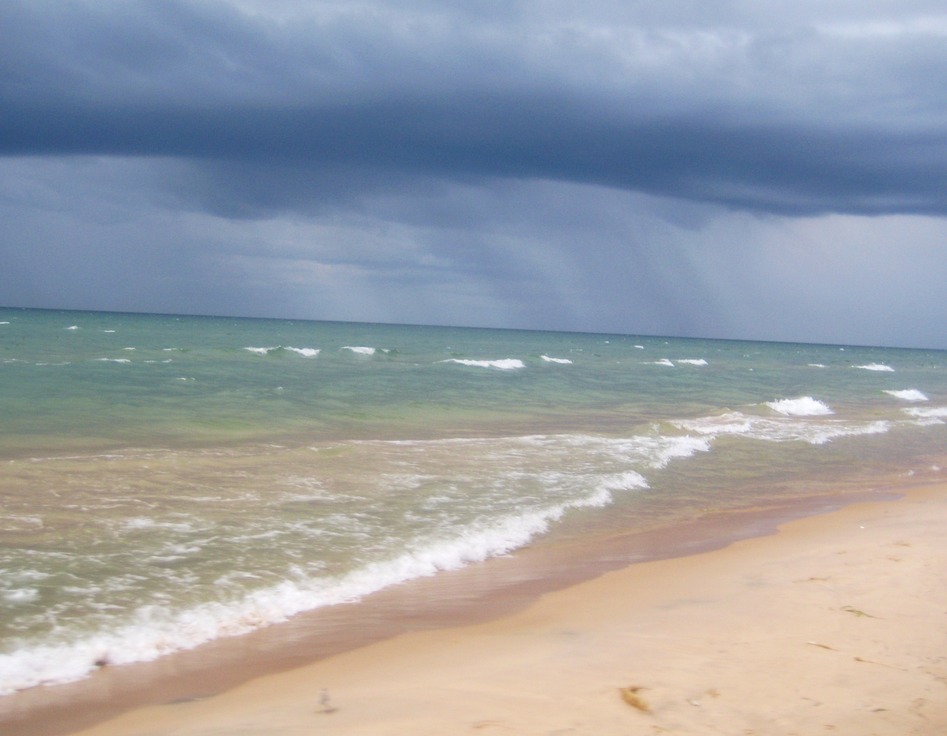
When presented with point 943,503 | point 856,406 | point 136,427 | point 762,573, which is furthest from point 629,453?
point 856,406

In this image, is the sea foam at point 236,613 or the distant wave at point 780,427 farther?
the distant wave at point 780,427

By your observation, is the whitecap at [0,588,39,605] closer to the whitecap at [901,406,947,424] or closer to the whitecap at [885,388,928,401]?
the whitecap at [901,406,947,424]

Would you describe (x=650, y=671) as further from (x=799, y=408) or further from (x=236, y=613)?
(x=799, y=408)

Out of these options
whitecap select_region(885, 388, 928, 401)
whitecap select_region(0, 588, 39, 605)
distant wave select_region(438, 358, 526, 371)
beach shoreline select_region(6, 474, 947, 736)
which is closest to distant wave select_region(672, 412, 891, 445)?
beach shoreline select_region(6, 474, 947, 736)

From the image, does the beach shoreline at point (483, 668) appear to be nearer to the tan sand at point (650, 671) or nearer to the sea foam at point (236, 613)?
the tan sand at point (650, 671)

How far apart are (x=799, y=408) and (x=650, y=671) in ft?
70.8

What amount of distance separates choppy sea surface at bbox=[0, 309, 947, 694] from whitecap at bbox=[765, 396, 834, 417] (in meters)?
0.13

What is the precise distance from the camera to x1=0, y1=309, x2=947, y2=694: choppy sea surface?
611 cm

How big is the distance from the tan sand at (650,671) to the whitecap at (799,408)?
17.5 m

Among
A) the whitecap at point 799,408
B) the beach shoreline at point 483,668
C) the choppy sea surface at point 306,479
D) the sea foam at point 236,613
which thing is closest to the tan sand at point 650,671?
the beach shoreline at point 483,668

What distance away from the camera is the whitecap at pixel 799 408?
24080 millimetres

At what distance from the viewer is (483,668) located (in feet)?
16.3

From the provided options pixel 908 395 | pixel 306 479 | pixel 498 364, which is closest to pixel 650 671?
pixel 306 479

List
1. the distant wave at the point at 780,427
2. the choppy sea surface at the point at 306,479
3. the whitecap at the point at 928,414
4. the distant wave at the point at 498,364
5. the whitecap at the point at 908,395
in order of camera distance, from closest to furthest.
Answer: the choppy sea surface at the point at 306,479 → the distant wave at the point at 780,427 → the whitecap at the point at 928,414 → the whitecap at the point at 908,395 → the distant wave at the point at 498,364
